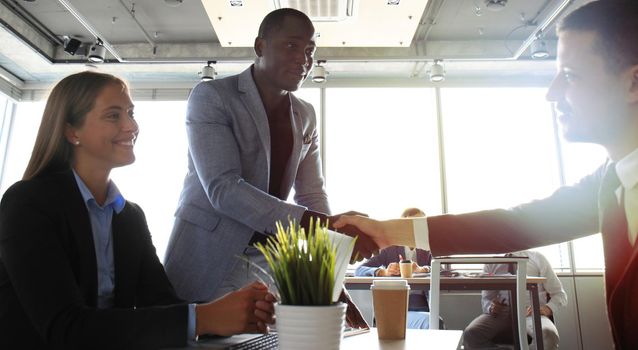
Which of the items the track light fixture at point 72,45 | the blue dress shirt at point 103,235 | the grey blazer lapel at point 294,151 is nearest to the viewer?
the blue dress shirt at point 103,235

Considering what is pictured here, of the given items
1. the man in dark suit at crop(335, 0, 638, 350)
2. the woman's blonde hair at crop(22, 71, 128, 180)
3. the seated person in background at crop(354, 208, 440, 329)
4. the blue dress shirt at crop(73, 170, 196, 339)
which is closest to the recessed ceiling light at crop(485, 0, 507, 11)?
the seated person in background at crop(354, 208, 440, 329)

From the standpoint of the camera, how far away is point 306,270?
26.9 inches

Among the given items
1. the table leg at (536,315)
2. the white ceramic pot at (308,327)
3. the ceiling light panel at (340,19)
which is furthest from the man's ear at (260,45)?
the table leg at (536,315)

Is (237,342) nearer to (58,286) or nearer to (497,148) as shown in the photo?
(58,286)

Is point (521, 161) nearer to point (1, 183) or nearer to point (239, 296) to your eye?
point (239, 296)

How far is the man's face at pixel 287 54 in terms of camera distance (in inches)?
67.9

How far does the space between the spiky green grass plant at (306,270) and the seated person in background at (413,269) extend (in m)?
2.82

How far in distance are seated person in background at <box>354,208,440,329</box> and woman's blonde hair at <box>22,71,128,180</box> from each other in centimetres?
267

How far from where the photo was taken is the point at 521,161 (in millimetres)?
5664

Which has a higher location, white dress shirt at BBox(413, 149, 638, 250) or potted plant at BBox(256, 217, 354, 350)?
white dress shirt at BBox(413, 149, 638, 250)

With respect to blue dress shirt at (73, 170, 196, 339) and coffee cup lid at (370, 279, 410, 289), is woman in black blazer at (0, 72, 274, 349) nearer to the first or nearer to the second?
blue dress shirt at (73, 170, 196, 339)

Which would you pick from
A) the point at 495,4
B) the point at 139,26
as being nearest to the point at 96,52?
the point at 139,26

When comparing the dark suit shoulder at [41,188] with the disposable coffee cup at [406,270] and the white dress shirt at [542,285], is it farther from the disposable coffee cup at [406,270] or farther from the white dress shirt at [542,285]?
the white dress shirt at [542,285]

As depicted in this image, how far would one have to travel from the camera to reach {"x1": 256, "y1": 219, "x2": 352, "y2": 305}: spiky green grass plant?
26.9 inches
